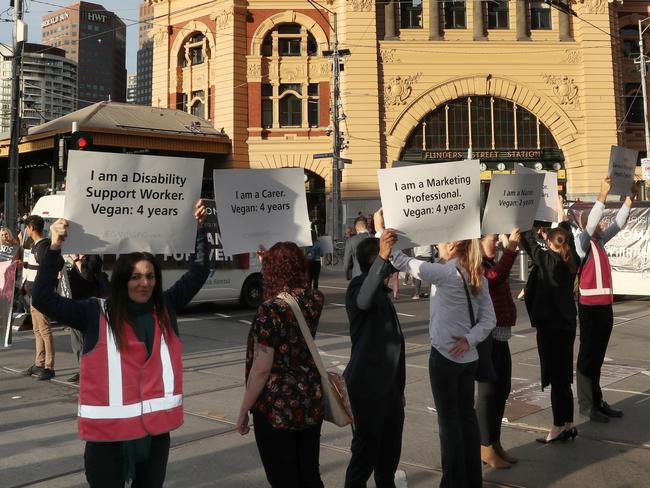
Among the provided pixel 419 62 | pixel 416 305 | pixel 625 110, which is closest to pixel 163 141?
pixel 419 62

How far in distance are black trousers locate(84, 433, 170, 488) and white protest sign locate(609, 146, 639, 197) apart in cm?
529

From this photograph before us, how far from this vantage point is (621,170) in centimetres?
704

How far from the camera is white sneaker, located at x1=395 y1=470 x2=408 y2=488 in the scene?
4.71 metres

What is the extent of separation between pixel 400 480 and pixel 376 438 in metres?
0.70

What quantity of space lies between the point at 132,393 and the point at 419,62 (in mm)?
33089

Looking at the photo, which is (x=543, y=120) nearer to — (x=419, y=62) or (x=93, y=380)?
(x=419, y=62)

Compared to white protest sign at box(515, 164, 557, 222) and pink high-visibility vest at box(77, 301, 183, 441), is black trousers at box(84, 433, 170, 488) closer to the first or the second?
pink high-visibility vest at box(77, 301, 183, 441)

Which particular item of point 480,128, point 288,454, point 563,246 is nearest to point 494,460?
point 563,246

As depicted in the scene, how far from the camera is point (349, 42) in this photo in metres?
33.5

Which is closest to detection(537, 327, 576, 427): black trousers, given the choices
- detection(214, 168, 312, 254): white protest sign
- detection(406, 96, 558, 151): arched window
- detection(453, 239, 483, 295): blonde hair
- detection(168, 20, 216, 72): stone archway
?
detection(453, 239, 483, 295): blonde hair

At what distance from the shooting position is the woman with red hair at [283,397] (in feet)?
11.7

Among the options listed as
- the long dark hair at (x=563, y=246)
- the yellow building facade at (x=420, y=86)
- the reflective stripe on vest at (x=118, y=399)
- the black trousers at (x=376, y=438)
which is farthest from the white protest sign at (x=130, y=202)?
the yellow building facade at (x=420, y=86)

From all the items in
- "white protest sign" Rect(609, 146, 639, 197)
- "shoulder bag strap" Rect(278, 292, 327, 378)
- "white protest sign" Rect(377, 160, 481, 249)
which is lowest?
"shoulder bag strap" Rect(278, 292, 327, 378)

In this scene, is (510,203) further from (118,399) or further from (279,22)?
(279,22)
